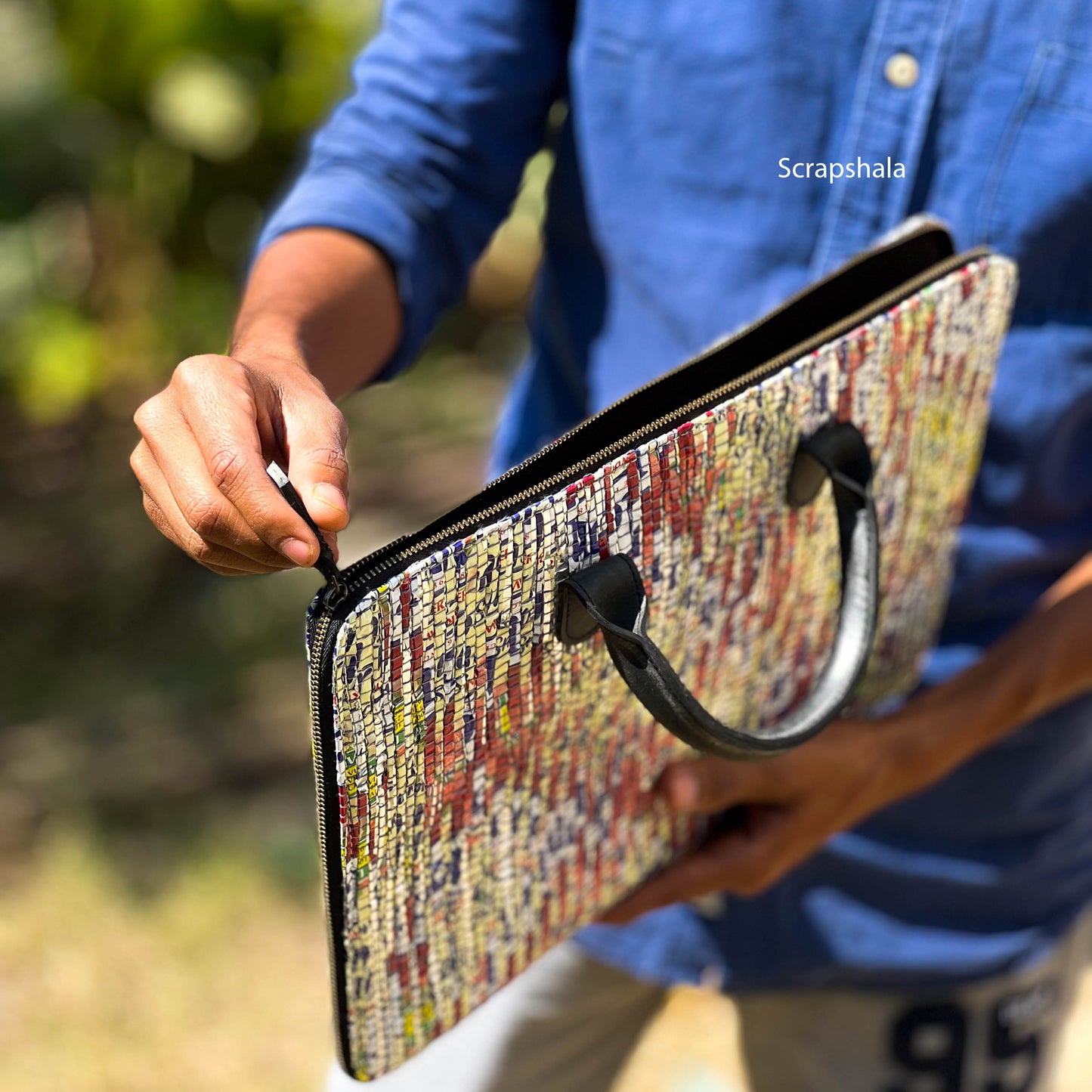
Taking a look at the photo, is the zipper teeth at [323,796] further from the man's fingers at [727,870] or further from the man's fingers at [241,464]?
the man's fingers at [727,870]

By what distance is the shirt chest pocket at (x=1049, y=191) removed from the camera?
89 centimetres

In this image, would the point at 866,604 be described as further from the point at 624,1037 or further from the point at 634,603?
the point at 624,1037

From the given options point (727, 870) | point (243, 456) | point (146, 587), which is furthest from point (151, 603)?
point (243, 456)

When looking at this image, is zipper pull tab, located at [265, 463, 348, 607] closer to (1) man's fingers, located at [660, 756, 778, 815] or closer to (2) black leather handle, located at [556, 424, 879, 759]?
(2) black leather handle, located at [556, 424, 879, 759]

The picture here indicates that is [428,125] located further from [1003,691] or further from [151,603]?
[151,603]

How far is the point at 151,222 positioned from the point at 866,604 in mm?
2768

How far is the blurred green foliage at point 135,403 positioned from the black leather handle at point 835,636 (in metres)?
1.68

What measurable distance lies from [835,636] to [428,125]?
0.53m

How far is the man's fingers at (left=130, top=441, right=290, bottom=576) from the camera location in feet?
2.03

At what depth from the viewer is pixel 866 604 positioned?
864mm

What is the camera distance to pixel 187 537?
2.04ft

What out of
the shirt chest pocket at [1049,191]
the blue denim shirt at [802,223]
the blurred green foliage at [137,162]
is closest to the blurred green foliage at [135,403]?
the blurred green foliage at [137,162]

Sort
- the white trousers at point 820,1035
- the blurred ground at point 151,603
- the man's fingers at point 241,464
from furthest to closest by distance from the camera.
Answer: the blurred ground at point 151,603, the white trousers at point 820,1035, the man's fingers at point 241,464

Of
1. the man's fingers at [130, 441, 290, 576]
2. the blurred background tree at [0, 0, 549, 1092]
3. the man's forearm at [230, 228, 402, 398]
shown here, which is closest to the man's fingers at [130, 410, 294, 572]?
the man's fingers at [130, 441, 290, 576]
